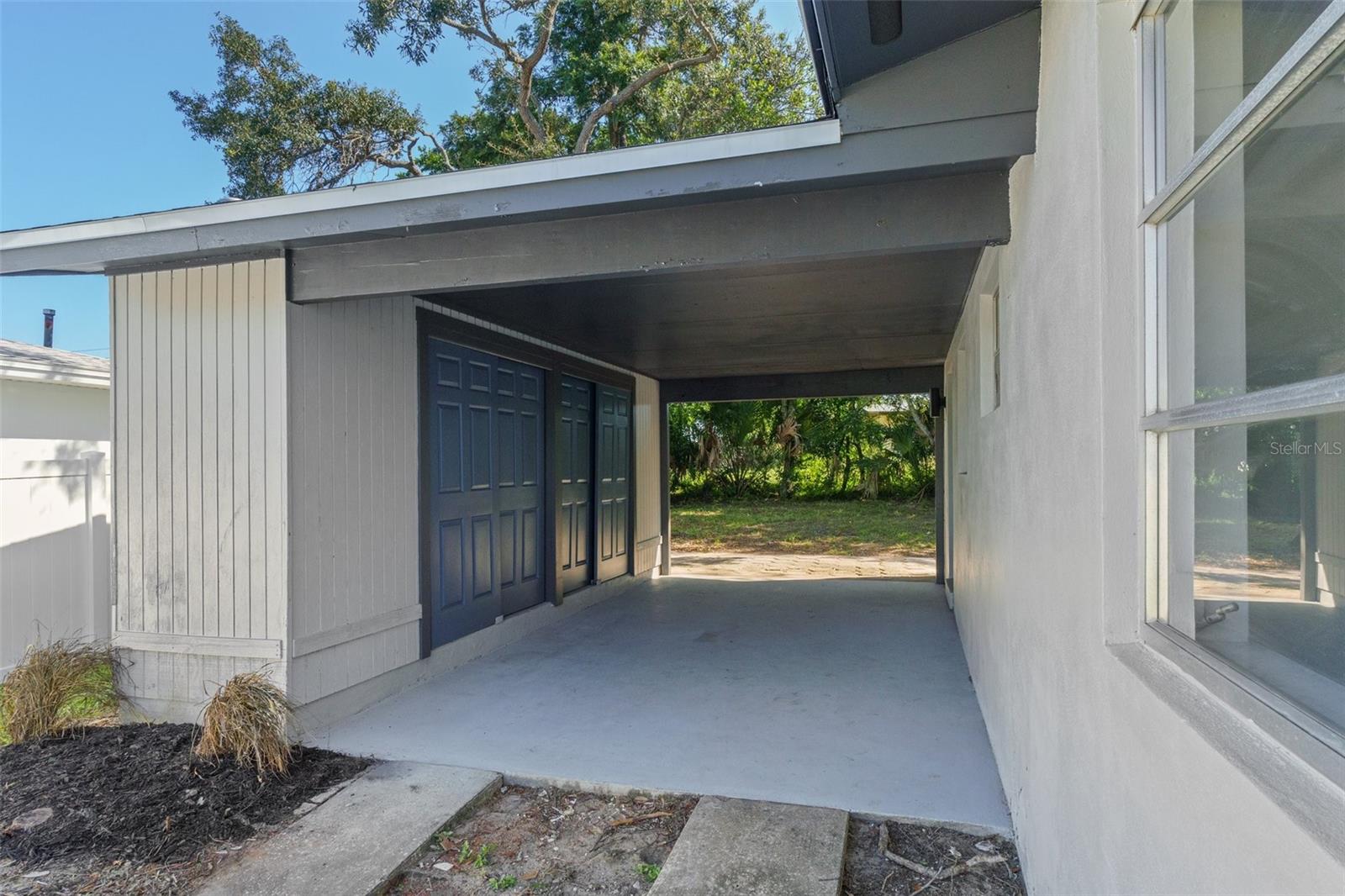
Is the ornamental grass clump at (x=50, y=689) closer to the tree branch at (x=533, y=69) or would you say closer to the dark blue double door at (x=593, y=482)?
the dark blue double door at (x=593, y=482)

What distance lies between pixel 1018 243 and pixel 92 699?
4.73m

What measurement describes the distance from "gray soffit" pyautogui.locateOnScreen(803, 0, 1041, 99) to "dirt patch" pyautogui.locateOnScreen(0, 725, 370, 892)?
126 inches

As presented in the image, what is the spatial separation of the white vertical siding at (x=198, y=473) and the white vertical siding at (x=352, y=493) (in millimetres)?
102

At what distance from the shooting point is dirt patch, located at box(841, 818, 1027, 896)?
7.47ft

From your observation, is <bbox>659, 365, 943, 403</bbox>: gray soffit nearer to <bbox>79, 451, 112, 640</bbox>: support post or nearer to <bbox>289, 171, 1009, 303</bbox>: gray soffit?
<bbox>289, 171, 1009, 303</bbox>: gray soffit

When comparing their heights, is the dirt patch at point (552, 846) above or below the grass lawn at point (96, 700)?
below

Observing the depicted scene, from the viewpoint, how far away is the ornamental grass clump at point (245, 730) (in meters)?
2.98

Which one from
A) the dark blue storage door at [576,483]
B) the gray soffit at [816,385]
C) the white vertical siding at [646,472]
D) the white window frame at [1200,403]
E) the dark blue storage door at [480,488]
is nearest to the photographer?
the white window frame at [1200,403]

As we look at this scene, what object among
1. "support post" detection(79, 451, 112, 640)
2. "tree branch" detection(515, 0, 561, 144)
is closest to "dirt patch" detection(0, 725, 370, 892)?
"support post" detection(79, 451, 112, 640)

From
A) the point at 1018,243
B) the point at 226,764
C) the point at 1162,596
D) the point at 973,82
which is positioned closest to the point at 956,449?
the point at 1018,243

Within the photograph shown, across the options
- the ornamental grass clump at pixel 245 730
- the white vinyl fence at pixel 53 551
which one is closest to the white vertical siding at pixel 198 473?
the ornamental grass clump at pixel 245 730

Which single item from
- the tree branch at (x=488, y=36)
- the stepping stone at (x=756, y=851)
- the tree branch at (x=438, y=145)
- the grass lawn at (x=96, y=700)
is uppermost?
the tree branch at (x=488, y=36)

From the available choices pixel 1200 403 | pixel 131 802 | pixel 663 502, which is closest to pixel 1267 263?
pixel 1200 403

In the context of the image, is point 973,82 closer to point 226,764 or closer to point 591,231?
point 591,231
